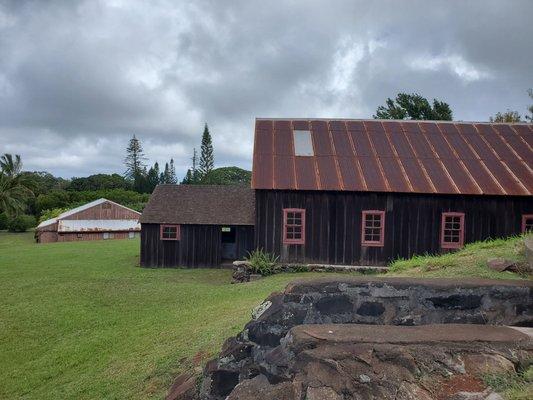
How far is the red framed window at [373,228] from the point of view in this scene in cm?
1619

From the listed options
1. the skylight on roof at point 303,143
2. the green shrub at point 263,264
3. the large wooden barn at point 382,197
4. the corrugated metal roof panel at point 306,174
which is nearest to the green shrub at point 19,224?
the large wooden barn at point 382,197

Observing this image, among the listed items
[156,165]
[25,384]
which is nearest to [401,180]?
[25,384]

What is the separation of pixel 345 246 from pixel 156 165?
80363 millimetres

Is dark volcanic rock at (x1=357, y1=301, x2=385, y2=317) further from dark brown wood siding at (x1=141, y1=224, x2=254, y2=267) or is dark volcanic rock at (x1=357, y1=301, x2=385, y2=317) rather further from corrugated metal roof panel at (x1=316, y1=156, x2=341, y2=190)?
dark brown wood siding at (x1=141, y1=224, x2=254, y2=267)

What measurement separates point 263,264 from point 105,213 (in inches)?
1152

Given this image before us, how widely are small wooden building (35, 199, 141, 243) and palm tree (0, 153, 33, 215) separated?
14685mm

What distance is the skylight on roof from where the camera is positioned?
58.4 feet

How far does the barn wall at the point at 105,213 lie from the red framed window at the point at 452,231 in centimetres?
3296

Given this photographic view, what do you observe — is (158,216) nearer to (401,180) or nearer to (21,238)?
(401,180)

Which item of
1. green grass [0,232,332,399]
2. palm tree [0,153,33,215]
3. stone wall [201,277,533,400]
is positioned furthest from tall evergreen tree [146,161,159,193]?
stone wall [201,277,533,400]

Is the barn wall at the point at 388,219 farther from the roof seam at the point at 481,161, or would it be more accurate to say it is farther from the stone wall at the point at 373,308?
the stone wall at the point at 373,308

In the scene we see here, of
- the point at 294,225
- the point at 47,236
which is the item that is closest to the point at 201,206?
the point at 294,225

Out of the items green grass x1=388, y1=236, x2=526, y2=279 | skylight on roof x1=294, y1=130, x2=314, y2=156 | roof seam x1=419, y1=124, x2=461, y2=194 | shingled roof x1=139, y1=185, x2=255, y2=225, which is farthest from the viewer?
shingled roof x1=139, y1=185, x2=255, y2=225

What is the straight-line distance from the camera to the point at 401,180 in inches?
642
